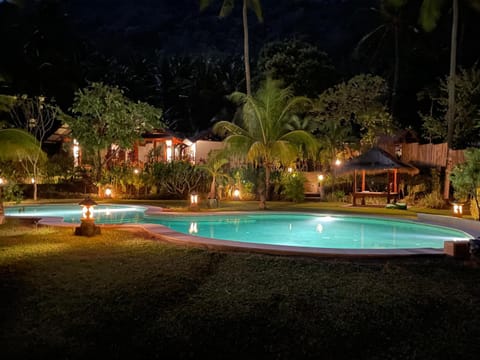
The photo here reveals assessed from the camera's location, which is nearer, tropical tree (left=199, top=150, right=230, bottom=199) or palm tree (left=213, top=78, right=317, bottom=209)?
palm tree (left=213, top=78, right=317, bottom=209)

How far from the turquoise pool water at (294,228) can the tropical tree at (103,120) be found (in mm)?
4740

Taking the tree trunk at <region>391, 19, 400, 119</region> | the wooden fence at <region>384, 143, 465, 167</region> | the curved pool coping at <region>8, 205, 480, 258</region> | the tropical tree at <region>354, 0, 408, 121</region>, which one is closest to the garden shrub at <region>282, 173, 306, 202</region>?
the wooden fence at <region>384, 143, 465, 167</region>

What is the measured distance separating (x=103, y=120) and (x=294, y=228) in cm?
1183

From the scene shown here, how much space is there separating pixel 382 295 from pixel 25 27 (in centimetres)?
3341

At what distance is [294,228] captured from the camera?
1194 cm

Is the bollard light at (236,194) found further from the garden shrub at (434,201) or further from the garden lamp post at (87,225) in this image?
the garden lamp post at (87,225)

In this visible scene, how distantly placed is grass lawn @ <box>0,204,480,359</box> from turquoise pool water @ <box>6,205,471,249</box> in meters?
3.03

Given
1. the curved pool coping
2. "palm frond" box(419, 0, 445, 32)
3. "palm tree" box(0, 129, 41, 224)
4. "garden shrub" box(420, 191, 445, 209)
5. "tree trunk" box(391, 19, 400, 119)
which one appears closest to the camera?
the curved pool coping

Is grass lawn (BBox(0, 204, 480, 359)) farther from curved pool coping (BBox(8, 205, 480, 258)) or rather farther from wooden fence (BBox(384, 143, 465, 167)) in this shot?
wooden fence (BBox(384, 143, 465, 167))

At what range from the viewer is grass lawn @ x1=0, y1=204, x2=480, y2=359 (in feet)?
11.9

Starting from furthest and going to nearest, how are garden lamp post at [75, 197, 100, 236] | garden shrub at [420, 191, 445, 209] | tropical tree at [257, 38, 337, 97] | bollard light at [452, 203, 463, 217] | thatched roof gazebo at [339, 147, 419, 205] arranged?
tropical tree at [257, 38, 337, 97]
thatched roof gazebo at [339, 147, 419, 205]
garden shrub at [420, 191, 445, 209]
bollard light at [452, 203, 463, 217]
garden lamp post at [75, 197, 100, 236]

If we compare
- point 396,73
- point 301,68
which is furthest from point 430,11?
point 396,73

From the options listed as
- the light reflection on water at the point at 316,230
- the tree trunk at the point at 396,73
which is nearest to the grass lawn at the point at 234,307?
the light reflection on water at the point at 316,230

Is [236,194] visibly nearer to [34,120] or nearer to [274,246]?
[34,120]
